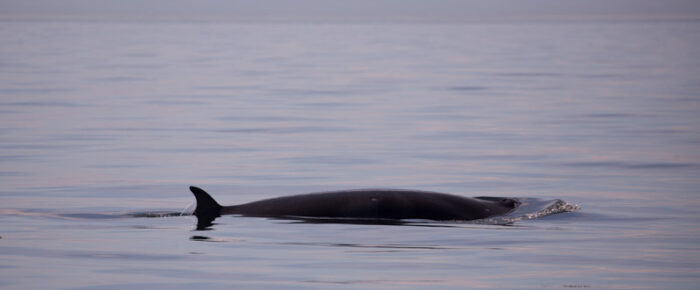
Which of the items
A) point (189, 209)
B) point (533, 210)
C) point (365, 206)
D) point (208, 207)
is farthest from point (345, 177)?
point (365, 206)

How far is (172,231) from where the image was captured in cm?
1213

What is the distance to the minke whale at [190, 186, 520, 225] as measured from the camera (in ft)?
40.9

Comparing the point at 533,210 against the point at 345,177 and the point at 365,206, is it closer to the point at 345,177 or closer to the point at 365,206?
the point at 365,206

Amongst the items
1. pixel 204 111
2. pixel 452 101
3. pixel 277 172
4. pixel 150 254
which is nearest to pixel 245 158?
pixel 277 172

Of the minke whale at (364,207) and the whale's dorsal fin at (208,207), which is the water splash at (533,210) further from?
the whale's dorsal fin at (208,207)

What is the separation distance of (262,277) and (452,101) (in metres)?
24.1

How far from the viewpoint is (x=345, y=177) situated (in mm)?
17031

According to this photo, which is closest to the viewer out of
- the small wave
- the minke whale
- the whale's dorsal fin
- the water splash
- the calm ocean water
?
the calm ocean water

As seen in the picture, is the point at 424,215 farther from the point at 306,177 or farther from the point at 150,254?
the point at 306,177

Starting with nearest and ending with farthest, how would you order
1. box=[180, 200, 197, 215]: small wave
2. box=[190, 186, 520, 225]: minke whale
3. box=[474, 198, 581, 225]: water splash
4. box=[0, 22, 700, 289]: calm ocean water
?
box=[0, 22, 700, 289]: calm ocean water < box=[190, 186, 520, 225]: minke whale < box=[474, 198, 581, 225]: water splash < box=[180, 200, 197, 215]: small wave

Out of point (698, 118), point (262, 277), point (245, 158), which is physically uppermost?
point (698, 118)

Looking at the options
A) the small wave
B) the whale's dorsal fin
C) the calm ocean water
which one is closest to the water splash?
the calm ocean water

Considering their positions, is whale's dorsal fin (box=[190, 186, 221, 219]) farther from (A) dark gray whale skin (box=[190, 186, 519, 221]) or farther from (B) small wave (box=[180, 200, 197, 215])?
(B) small wave (box=[180, 200, 197, 215])

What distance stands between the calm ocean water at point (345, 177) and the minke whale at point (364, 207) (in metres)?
0.28
